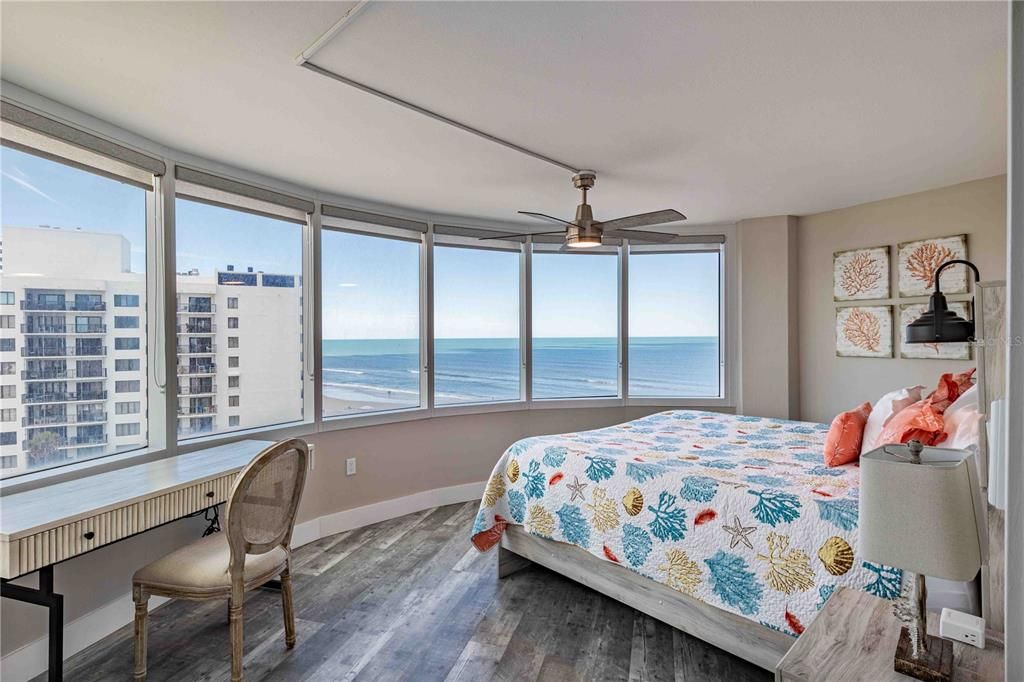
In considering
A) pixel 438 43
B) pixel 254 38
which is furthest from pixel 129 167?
pixel 438 43

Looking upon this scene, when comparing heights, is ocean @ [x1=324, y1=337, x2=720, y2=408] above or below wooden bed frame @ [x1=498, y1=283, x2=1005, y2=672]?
above

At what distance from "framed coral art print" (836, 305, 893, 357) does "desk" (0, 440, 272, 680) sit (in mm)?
4508

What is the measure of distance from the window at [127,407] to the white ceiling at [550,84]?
4.62 feet

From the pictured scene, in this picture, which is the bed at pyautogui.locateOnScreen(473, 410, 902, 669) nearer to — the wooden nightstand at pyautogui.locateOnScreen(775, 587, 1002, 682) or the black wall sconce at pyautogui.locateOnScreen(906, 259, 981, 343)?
the wooden nightstand at pyautogui.locateOnScreen(775, 587, 1002, 682)

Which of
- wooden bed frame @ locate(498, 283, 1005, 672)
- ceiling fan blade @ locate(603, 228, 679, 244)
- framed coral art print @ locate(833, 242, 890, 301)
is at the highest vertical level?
ceiling fan blade @ locate(603, 228, 679, 244)

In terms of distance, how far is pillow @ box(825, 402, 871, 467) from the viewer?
2.67 m

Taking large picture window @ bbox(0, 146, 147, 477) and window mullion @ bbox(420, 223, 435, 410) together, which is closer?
large picture window @ bbox(0, 146, 147, 477)

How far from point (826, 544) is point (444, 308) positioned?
3.39 meters

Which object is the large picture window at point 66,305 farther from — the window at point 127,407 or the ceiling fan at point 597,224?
the ceiling fan at point 597,224

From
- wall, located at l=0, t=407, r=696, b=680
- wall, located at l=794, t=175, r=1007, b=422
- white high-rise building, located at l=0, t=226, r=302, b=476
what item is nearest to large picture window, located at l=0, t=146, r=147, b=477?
white high-rise building, located at l=0, t=226, r=302, b=476

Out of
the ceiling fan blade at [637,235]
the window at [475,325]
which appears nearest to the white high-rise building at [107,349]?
the window at [475,325]

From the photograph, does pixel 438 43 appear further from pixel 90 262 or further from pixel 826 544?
pixel 826 544

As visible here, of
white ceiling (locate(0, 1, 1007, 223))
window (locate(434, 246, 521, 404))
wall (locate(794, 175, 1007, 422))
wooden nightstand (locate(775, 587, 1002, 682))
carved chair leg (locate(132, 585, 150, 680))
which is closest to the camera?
wooden nightstand (locate(775, 587, 1002, 682))

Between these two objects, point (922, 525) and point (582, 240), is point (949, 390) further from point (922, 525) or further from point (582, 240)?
point (582, 240)
